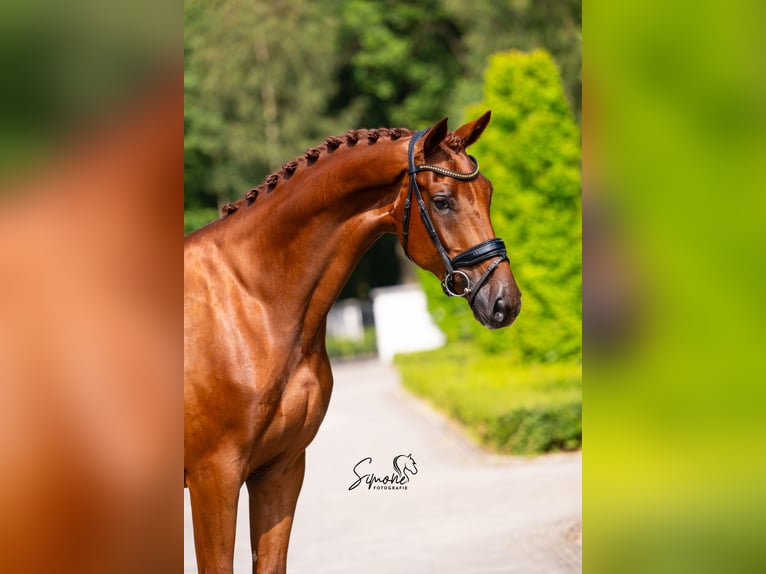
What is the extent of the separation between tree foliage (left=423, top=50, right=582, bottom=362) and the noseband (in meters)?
7.72

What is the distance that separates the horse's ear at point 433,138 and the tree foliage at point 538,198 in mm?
7702

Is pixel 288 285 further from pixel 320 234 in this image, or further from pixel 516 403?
pixel 516 403

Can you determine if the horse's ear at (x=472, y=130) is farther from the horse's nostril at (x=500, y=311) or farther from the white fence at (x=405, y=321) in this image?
the white fence at (x=405, y=321)

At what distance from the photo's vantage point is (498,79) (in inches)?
422

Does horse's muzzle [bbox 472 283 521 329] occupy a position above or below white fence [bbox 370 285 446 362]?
below

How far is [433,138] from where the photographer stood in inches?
102

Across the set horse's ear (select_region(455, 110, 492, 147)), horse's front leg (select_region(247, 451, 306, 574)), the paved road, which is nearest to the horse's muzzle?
horse's ear (select_region(455, 110, 492, 147))

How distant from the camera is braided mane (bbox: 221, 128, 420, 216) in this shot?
2746 mm

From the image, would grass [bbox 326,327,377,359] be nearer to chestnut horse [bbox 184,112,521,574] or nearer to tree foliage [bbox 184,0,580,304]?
tree foliage [bbox 184,0,580,304]

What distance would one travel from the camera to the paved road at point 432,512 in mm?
5281
